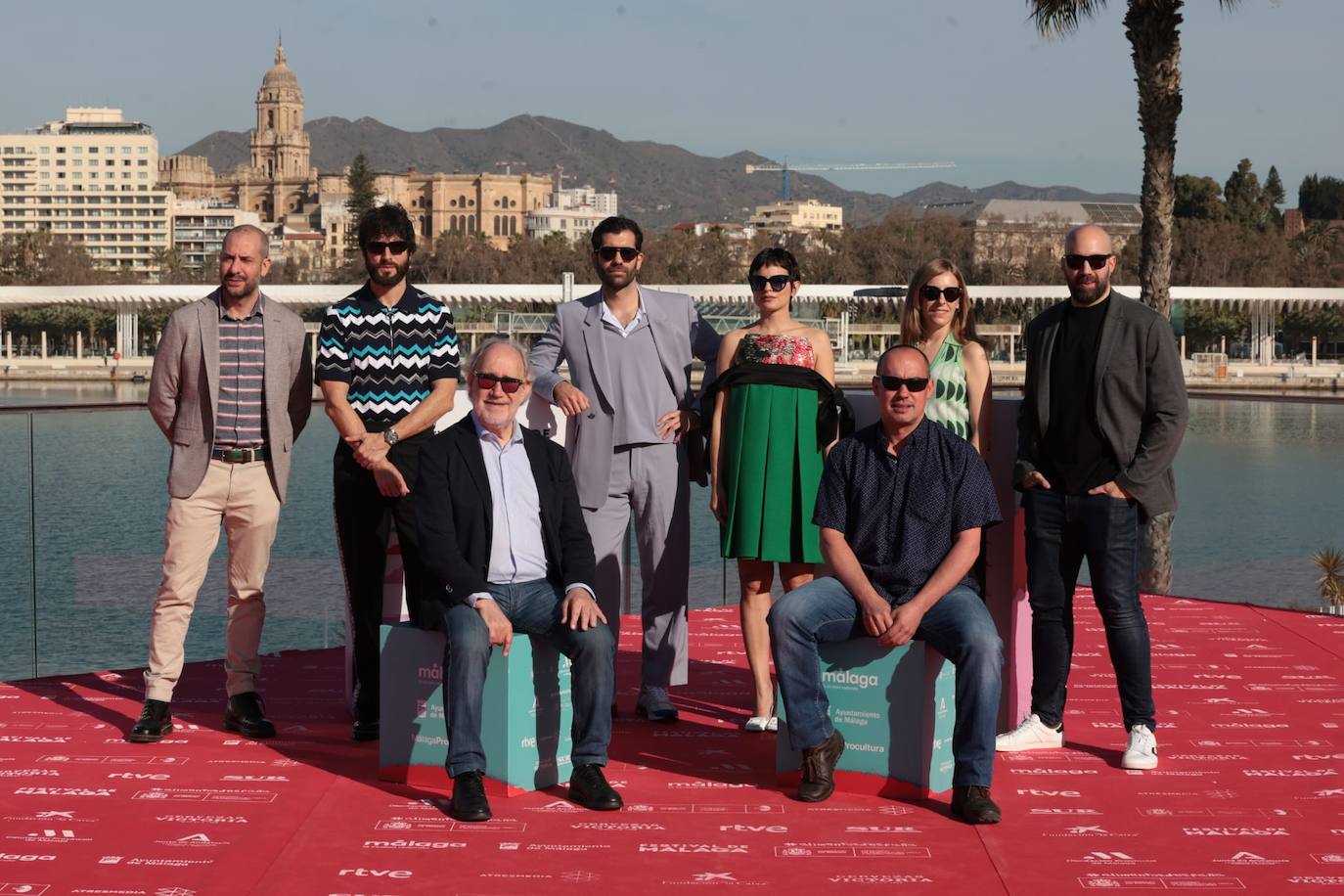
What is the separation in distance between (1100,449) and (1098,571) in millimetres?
312

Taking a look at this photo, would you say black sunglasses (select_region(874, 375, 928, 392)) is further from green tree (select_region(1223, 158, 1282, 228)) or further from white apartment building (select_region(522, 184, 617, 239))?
white apartment building (select_region(522, 184, 617, 239))

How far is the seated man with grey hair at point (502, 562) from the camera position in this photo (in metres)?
3.67

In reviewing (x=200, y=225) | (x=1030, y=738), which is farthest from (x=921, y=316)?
(x=200, y=225)

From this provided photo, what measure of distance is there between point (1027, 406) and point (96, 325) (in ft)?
271

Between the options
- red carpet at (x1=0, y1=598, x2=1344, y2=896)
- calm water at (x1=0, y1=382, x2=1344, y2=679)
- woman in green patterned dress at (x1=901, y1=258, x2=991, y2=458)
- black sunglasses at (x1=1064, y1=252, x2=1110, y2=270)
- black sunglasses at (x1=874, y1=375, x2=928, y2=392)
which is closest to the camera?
red carpet at (x1=0, y1=598, x2=1344, y2=896)

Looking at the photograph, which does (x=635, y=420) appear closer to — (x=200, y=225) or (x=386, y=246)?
(x=386, y=246)

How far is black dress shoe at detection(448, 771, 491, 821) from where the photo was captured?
3.57m

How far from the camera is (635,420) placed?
4574 millimetres

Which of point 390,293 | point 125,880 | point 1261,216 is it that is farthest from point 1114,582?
point 1261,216

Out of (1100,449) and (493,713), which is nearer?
(493,713)

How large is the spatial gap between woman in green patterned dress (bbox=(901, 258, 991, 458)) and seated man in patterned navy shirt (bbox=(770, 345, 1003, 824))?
35 cm

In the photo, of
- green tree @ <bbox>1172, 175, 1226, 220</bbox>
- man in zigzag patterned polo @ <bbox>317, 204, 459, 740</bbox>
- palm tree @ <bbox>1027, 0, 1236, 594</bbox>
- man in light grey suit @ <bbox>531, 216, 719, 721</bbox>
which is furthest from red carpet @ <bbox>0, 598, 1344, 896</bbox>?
green tree @ <bbox>1172, 175, 1226, 220</bbox>

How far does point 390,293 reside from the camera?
4316 mm

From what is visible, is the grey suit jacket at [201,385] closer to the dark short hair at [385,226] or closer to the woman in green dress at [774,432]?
the dark short hair at [385,226]
